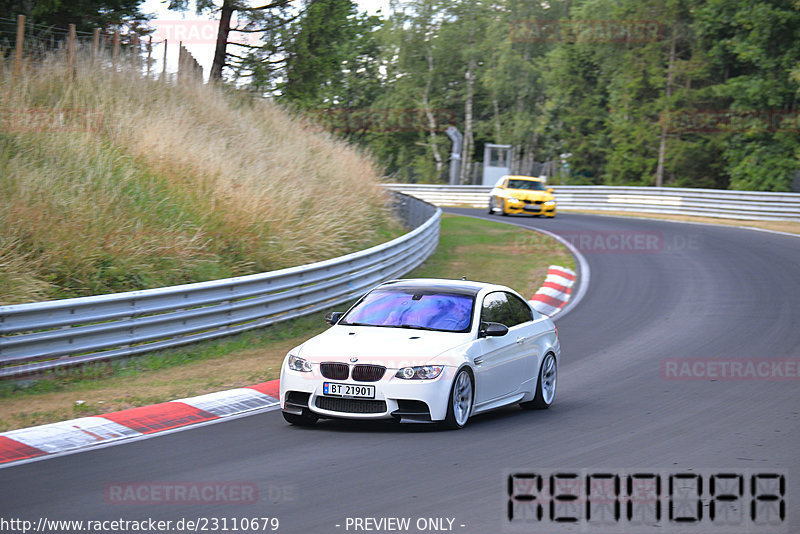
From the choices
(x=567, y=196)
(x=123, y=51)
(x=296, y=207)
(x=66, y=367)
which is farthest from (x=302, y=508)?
(x=567, y=196)

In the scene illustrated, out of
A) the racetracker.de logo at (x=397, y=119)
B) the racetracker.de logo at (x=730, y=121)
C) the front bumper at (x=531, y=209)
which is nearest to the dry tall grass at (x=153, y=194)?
the front bumper at (x=531, y=209)

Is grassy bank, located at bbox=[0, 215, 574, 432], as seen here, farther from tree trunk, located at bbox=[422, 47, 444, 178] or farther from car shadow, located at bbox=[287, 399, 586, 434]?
tree trunk, located at bbox=[422, 47, 444, 178]

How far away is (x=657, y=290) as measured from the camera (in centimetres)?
1922

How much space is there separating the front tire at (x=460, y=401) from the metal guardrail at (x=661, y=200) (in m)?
19.0

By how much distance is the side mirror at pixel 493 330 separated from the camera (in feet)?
30.3

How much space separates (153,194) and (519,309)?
8.01m

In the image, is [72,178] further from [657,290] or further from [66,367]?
[657,290]

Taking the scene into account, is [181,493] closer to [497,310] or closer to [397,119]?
[497,310]

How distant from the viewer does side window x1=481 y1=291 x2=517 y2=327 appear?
9719 millimetres

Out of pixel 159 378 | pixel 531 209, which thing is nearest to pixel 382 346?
pixel 159 378

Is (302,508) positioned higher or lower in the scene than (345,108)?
lower

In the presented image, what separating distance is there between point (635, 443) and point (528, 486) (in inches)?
75.2

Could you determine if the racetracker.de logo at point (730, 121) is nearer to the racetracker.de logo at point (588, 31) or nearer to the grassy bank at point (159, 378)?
the racetracker.de logo at point (588, 31)

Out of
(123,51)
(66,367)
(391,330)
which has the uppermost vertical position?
(123,51)
